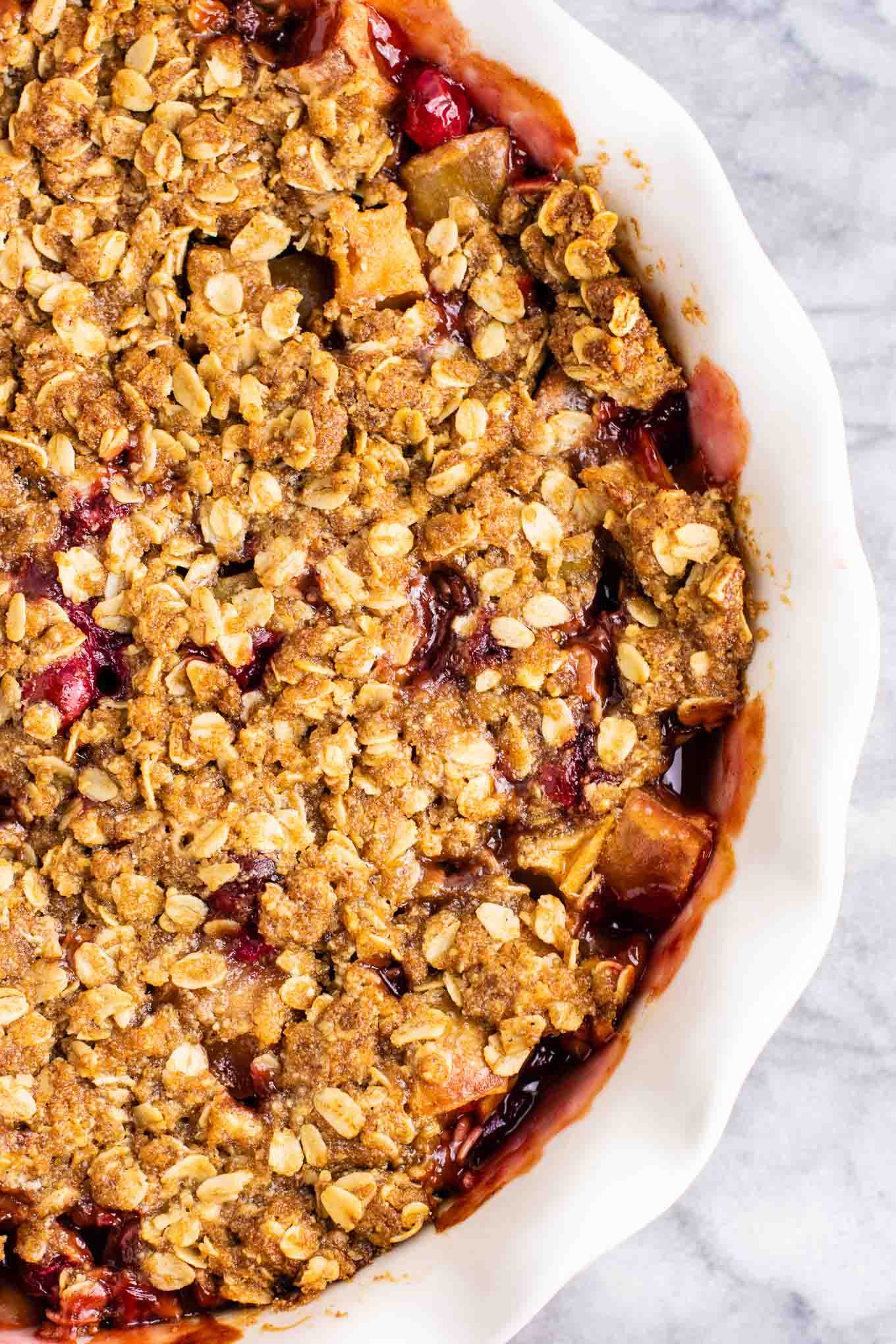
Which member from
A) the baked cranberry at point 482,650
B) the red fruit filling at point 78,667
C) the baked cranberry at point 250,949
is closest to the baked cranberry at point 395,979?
the baked cranberry at point 250,949

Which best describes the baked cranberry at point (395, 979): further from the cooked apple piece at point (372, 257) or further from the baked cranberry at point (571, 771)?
the cooked apple piece at point (372, 257)

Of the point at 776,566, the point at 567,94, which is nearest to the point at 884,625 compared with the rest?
the point at 776,566

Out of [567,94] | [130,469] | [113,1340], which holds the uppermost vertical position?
[567,94]

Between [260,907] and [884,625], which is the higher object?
[884,625]

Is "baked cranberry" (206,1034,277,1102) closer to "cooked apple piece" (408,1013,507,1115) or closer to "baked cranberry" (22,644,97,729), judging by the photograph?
"cooked apple piece" (408,1013,507,1115)

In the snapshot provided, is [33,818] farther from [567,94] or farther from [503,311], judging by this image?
[567,94]

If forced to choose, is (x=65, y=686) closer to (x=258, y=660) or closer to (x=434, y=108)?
(x=258, y=660)

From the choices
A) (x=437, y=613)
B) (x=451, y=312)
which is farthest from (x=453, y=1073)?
(x=451, y=312)

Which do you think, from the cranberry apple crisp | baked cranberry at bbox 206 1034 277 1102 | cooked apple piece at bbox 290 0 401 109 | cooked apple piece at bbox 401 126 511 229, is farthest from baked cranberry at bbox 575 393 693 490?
baked cranberry at bbox 206 1034 277 1102
